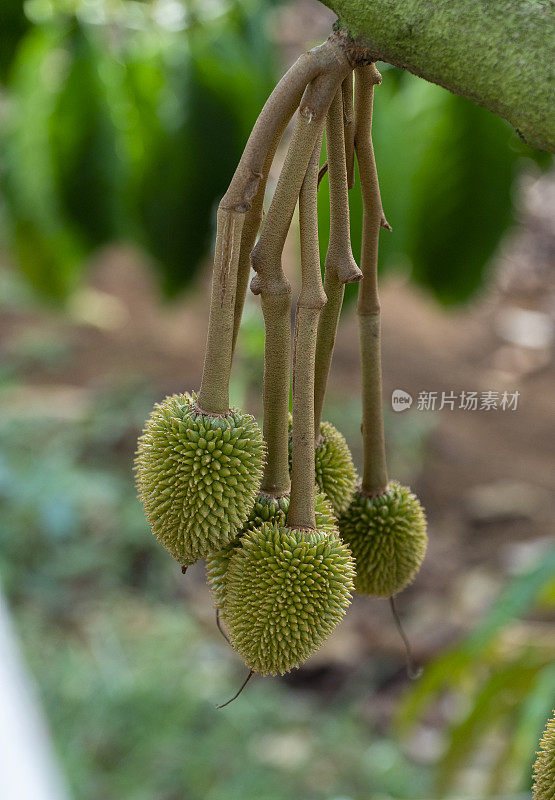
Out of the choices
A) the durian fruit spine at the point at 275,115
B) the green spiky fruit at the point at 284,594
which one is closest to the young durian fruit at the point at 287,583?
the green spiky fruit at the point at 284,594

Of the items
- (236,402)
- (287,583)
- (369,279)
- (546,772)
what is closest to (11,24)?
(236,402)

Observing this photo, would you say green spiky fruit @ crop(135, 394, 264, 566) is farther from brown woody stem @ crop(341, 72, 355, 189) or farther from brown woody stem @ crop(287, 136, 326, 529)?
brown woody stem @ crop(341, 72, 355, 189)

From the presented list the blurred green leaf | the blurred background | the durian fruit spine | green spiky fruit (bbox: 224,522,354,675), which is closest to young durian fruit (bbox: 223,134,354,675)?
green spiky fruit (bbox: 224,522,354,675)

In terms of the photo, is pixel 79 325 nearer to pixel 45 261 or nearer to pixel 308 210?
pixel 45 261

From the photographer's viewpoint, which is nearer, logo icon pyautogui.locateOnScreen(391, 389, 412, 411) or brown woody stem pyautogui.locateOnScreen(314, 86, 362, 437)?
brown woody stem pyautogui.locateOnScreen(314, 86, 362, 437)

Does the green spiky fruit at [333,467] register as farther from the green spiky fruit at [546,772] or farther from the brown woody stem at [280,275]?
the green spiky fruit at [546,772]

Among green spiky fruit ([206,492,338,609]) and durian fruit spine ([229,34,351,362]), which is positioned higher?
durian fruit spine ([229,34,351,362])
